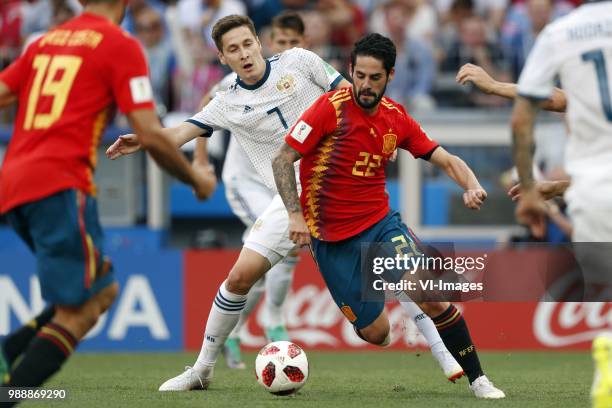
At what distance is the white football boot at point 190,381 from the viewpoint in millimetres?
8016

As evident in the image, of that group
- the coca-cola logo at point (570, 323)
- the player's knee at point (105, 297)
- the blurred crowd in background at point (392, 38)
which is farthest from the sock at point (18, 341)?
the blurred crowd in background at point (392, 38)

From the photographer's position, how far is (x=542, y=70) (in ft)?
18.6

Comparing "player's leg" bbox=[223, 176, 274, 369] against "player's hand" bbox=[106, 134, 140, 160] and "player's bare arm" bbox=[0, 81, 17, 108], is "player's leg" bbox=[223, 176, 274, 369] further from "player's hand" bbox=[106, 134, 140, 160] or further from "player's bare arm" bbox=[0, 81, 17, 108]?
"player's bare arm" bbox=[0, 81, 17, 108]

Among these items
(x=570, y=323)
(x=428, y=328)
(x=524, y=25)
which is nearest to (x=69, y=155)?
(x=428, y=328)

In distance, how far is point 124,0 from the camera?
6047 millimetres

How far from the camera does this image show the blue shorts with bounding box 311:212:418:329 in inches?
302

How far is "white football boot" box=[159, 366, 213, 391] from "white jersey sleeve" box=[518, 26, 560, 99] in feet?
11.2

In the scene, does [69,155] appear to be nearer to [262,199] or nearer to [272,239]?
[272,239]

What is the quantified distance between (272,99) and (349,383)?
2.24 meters

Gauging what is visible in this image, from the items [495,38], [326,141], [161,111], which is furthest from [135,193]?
[326,141]

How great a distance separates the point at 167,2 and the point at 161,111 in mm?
2911

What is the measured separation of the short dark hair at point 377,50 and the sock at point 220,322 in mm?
1827

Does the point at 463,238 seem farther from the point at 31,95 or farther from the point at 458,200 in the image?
the point at 31,95

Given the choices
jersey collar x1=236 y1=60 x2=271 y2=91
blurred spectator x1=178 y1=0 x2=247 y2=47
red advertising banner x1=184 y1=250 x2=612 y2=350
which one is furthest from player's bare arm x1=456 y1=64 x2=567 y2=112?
blurred spectator x1=178 y1=0 x2=247 y2=47
